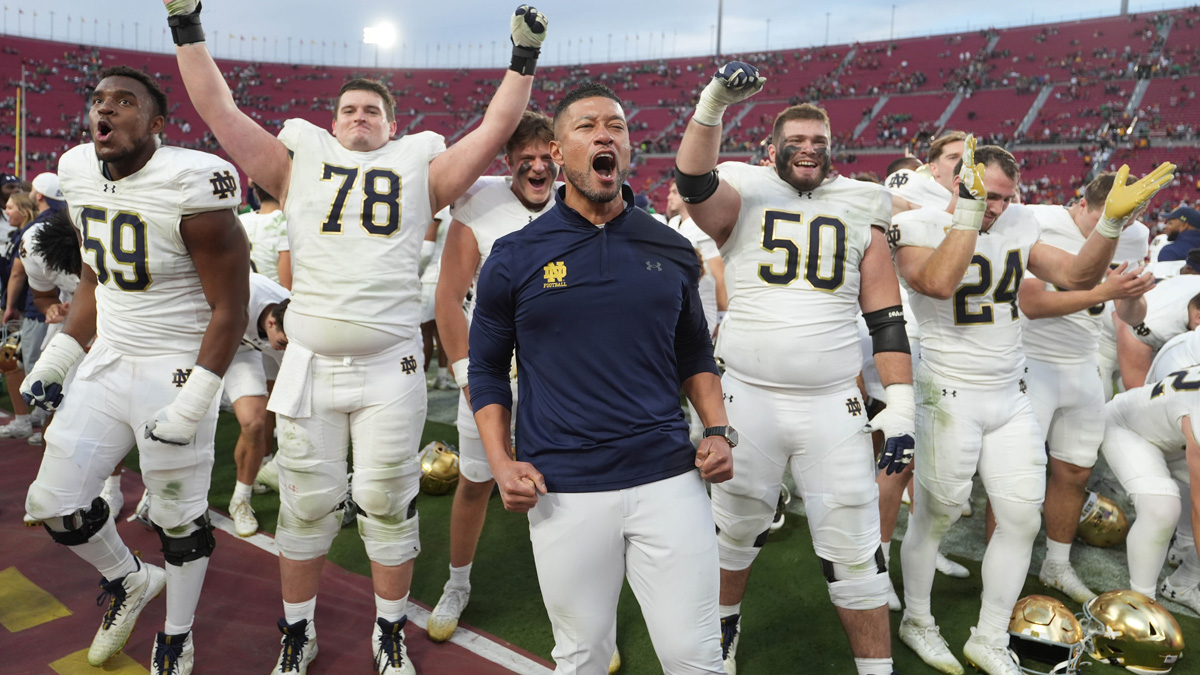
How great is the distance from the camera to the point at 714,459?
2113mm

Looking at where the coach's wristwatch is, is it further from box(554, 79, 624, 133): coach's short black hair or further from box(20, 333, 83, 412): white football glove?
box(20, 333, 83, 412): white football glove

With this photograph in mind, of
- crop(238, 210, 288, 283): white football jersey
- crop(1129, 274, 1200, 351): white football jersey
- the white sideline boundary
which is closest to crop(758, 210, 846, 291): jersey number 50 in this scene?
the white sideline boundary

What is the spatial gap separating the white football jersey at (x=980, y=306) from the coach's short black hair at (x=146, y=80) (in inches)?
128

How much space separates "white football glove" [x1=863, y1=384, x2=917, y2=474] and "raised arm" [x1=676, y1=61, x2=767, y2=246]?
3.08 feet

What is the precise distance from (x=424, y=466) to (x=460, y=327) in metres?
2.17

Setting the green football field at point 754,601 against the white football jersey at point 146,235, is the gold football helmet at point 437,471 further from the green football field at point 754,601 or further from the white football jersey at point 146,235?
the white football jersey at point 146,235

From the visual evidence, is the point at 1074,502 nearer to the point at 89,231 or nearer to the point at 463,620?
the point at 463,620

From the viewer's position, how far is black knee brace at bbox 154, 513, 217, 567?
3166 mm

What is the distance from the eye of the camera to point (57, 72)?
42.3m

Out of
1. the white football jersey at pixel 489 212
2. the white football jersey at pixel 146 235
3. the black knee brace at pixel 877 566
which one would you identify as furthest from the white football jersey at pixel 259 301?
the black knee brace at pixel 877 566

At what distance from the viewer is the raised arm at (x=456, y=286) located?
3.48m

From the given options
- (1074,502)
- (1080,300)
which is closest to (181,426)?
(1080,300)

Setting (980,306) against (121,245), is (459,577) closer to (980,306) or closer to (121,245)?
(121,245)

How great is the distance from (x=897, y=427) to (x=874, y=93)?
1756 inches
